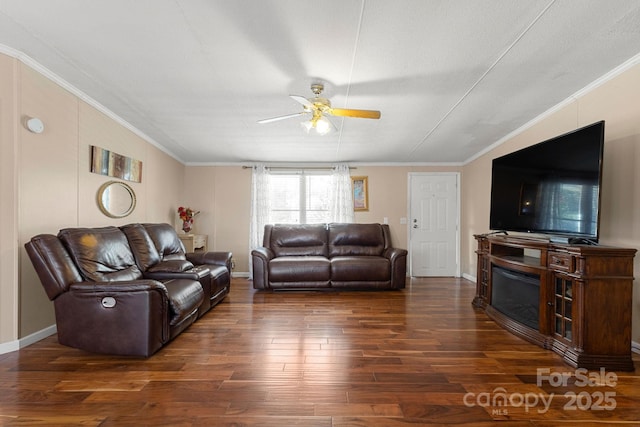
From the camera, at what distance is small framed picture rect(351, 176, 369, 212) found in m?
5.53

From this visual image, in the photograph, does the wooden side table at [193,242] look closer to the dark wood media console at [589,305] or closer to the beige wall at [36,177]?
the beige wall at [36,177]

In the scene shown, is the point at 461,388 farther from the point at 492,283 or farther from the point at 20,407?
the point at 20,407

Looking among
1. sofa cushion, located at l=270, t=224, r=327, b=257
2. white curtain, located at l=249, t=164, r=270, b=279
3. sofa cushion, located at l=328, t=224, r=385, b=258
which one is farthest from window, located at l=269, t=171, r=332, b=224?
sofa cushion, located at l=328, t=224, r=385, b=258

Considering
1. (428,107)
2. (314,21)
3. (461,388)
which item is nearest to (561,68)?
(428,107)

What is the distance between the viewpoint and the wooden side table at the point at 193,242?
4.72 meters

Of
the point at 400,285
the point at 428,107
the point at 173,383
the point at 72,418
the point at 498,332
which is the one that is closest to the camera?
the point at 72,418

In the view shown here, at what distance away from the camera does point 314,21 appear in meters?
1.77

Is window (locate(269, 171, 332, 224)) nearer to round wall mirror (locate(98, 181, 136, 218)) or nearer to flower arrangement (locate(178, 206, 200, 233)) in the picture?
flower arrangement (locate(178, 206, 200, 233))

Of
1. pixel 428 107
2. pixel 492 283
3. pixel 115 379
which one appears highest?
pixel 428 107

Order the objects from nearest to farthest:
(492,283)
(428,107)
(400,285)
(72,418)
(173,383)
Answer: (72,418), (173,383), (428,107), (492,283), (400,285)

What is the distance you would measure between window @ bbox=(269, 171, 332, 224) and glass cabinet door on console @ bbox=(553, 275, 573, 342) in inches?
146

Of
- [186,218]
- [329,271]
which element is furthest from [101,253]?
[329,271]

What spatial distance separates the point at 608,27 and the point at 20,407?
13.7 feet

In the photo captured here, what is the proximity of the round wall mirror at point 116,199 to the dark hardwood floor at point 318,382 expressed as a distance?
1.43 m
